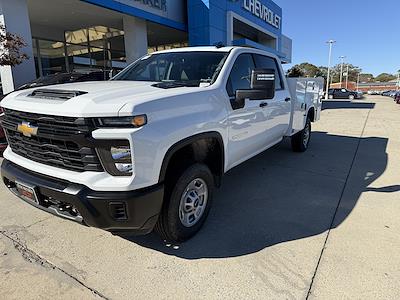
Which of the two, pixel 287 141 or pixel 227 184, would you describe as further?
pixel 287 141

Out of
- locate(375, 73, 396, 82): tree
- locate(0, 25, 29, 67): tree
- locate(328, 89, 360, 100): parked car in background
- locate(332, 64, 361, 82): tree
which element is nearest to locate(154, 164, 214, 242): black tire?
locate(0, 25, 29, 67): tree

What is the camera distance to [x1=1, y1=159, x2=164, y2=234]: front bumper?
2.35 meters

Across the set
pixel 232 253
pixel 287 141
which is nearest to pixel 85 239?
pixel 232 253

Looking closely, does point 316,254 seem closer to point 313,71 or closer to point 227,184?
point 227,184

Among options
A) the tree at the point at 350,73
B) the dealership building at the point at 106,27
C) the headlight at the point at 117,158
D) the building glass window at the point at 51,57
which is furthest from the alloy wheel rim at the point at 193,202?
the tree at the point at 350,73

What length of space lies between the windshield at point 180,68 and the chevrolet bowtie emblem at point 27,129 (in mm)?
1516

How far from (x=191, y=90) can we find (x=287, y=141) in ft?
19.8

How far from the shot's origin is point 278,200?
4223mm

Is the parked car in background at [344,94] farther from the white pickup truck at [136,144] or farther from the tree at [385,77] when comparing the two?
the tree at [385,77]

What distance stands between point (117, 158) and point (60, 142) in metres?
0.56

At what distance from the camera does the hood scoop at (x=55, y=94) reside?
103 inches

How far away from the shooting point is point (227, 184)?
4859 mm

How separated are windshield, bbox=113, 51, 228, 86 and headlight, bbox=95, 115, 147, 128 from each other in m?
1.13

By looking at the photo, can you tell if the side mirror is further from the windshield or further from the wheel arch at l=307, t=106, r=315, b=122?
the wheel arch at l=307, t=106, r=315, b=122
